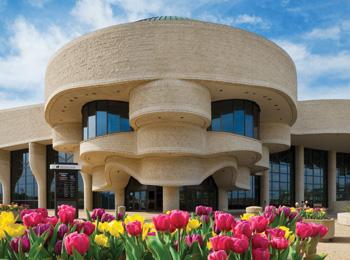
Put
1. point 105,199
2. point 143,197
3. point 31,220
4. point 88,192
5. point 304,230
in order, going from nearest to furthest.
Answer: point 304,230
point 31,220
point 143,197
point 88,192
point 105,199

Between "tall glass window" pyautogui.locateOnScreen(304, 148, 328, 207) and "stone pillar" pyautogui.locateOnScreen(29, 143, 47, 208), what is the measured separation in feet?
100

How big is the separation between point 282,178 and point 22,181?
30.8 metres

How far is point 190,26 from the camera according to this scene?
2242 centimetres

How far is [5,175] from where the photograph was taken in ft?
136

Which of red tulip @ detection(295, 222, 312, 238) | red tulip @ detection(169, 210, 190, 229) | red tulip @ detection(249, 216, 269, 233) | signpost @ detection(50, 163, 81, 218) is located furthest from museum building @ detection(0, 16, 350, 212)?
red tulip @ detection(169, 210, 190, 229)

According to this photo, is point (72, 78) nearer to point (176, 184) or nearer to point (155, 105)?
point (155, 105)

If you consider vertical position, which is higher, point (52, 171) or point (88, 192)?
point (52, 171)

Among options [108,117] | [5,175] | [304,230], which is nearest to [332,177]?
[108,117]

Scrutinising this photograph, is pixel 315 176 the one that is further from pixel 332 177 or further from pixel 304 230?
pixel 304 230

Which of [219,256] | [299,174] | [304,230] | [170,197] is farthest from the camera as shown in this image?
[299,174]

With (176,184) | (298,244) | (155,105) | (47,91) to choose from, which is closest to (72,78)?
(47,91)

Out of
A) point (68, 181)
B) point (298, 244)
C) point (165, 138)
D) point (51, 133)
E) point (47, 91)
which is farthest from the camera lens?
point (51, 133)

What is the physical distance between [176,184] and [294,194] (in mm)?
22006

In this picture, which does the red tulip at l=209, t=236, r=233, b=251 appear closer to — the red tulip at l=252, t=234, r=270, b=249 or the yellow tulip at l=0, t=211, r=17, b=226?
the red tulip at l=252, t=234, r=270, b=249
